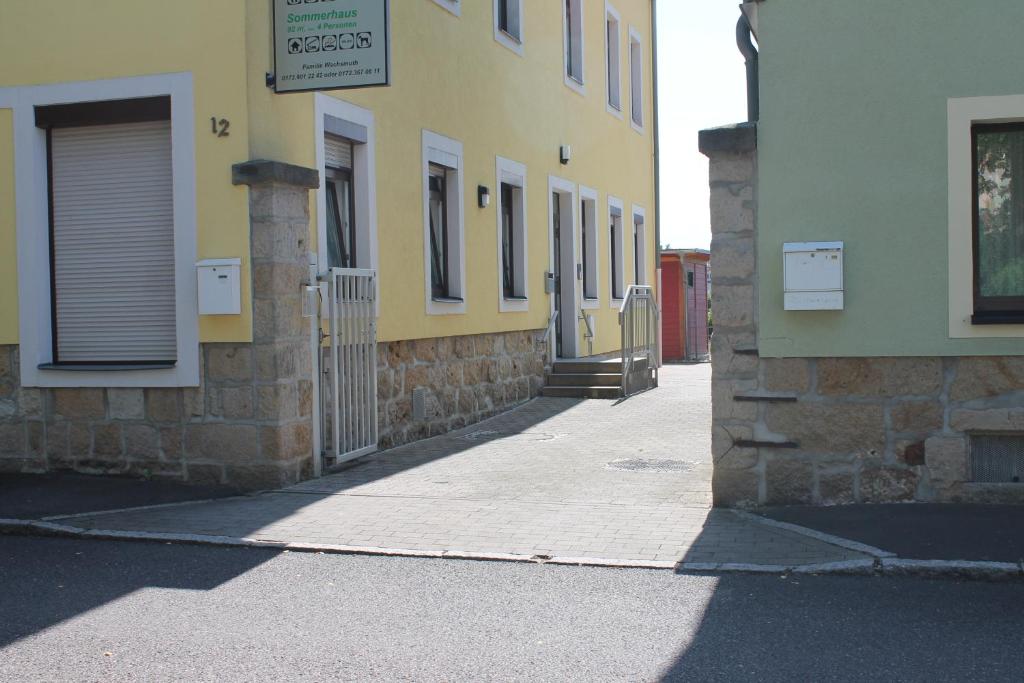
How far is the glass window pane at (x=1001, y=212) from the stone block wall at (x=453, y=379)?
5.90m

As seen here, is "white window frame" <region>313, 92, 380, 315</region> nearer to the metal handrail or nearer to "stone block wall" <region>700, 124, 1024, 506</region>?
"stone block wall" <region>700, 124, 1024, 506</region>

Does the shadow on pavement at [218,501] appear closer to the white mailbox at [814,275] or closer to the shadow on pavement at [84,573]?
the shadow on pavement at [84,573]

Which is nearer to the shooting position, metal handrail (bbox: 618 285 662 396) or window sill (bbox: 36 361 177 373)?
window sill (bbox: 36 361 177 373)

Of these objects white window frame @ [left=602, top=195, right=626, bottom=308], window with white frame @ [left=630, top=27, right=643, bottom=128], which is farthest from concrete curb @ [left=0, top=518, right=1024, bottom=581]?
window with white frame @ [left=630, top=27, right=643, bottom=128]

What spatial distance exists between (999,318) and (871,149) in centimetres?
140

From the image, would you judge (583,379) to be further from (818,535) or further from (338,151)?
(818,535)

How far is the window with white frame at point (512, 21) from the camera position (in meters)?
16.2

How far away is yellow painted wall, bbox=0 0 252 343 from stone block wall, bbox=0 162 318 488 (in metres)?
0.18

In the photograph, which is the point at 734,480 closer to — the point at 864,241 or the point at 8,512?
the point at 864,241

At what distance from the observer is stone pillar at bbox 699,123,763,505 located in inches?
316

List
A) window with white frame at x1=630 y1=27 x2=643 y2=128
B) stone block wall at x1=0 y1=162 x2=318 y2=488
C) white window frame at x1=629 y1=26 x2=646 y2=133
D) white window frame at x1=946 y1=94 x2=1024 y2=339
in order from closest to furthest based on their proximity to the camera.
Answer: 1. white window frame at x1=946 y1=94 x2=1024 y2=339
2. stone block wall at x1=0 y1=162 x2=318 y2=488
3. white window frame at x1=629 y1=26 x2=646 y2=133
4. window with white frame at x1=630 y1=27 x2=643 y2=128

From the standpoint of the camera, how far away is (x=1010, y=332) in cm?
764

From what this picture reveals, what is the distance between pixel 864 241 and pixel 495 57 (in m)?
8.65

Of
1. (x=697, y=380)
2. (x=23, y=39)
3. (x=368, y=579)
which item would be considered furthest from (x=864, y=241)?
(x=697, y=380)
